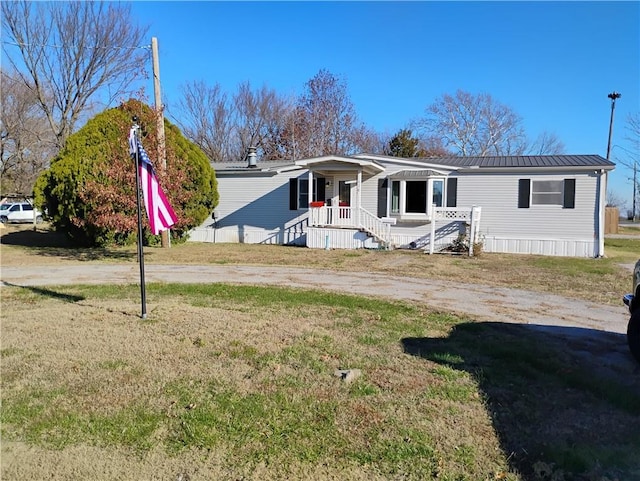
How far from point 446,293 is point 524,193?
9094mm

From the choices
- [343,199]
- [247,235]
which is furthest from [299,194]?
[247,235]

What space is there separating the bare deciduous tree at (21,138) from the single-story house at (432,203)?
16.9 metres

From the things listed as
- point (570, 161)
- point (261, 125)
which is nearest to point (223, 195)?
point (570, 161)

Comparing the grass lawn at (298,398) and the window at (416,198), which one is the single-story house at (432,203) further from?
the grass lawn at (298,398)

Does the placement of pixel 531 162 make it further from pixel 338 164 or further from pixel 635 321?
pixel 635 321

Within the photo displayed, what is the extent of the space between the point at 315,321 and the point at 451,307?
241 cm

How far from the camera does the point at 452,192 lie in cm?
1627

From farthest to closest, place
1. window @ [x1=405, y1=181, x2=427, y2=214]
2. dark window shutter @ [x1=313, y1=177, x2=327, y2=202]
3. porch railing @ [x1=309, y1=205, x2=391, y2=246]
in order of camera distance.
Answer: dark window shutter @ [x1=313, y1=177, x2=327, y2=202] → window @ [x1=405, y1=181, x2=427, y2=214] → porch railing @ [x1=309, y1=205, x2=391, y2=246]

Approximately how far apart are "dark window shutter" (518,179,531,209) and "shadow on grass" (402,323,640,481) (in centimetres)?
1075

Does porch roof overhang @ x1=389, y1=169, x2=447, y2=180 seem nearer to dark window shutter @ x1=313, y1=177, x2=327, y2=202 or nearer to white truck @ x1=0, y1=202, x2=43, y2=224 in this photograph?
dark window shutter @ x1=313, y1=177, x2=327, y2=202

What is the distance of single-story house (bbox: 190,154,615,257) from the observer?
15023mm

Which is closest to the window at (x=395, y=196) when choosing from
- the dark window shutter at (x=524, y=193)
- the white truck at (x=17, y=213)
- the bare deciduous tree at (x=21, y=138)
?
the dark window shutter at (x=524, y=193)

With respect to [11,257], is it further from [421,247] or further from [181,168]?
[421,247]

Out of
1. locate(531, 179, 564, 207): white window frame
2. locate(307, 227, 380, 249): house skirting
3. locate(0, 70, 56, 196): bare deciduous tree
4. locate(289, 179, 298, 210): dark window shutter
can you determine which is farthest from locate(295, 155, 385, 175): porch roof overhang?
locate(0, 70, 56, 196): bare deciduous tree
